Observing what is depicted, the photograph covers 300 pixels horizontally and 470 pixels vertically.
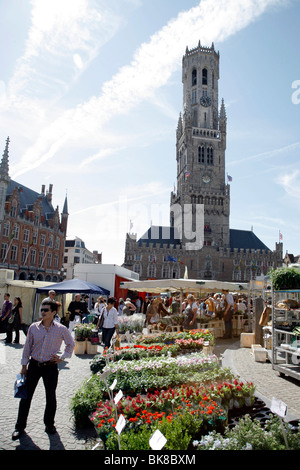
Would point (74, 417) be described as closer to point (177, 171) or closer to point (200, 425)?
point (200, 425)

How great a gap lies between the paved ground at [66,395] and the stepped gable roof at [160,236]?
49105 millimetres

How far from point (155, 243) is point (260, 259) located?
2014 cm

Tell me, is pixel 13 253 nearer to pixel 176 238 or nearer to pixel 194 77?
pixel 176 238

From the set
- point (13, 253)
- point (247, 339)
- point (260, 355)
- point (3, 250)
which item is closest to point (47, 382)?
point (260, 355)

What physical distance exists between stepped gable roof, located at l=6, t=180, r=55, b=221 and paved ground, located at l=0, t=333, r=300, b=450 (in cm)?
3522

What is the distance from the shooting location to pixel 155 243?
2346 inches

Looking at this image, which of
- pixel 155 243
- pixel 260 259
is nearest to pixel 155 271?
pixel 155 243

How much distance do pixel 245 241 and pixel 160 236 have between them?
56.4 feet

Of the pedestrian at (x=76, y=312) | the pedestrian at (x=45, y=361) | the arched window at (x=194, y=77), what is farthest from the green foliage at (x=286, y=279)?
the arched window at (x=194, y=77)

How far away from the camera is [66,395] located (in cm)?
637

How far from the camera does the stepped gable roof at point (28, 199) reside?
4289 cm

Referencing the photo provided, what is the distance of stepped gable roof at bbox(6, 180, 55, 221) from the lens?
42.9m

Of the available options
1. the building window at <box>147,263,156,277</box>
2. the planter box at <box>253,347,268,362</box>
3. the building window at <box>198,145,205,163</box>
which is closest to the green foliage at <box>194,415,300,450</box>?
the planter box at <box>253,347,268,362</box>
